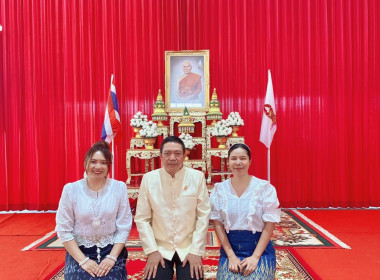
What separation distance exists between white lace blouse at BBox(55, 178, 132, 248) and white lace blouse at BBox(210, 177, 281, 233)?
1.80 feet

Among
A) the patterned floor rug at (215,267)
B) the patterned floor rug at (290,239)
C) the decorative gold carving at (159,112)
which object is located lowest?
the patterned floor rug at (290,239)

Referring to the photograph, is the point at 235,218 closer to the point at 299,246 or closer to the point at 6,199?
the point at 299,246

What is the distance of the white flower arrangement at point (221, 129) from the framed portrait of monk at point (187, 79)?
44 cm

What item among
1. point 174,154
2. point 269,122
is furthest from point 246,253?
point 269,122

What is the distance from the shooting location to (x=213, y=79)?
4.88 metres

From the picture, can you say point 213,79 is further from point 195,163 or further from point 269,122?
point 195,163

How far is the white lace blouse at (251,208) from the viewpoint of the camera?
188 cm

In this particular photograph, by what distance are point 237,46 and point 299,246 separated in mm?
2958

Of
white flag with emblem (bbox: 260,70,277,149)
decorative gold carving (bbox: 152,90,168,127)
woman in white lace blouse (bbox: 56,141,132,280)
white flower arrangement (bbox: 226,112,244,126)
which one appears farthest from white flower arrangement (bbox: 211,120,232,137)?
woman in white lace blouse (bbox: 56,141,132,280)

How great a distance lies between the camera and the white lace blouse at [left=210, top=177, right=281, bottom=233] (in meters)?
1.88

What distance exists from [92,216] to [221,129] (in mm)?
2736

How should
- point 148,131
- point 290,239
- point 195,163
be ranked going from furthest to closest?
point 148,131 → point 195,163 → point 290,239

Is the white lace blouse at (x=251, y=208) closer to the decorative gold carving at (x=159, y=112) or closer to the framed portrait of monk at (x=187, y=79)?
the decorative gold carving at (x=159, y=112)

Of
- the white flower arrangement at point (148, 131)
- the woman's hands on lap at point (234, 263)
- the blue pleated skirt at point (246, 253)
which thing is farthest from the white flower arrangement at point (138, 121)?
the woman's hands on lap at point (234, 263)
